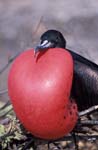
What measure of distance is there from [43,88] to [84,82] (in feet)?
0.89

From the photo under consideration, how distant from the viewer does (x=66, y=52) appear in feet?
6.56

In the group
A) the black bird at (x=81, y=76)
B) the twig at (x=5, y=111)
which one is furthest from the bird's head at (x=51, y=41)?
the twig at (x=5, y=111)

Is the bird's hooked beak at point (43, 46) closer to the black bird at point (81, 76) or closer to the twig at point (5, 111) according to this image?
the black bird at point (81, 76)

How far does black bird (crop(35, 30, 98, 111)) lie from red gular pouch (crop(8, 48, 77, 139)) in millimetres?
99

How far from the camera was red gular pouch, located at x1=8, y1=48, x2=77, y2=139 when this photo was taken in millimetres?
1937

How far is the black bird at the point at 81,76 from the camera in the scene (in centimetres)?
212

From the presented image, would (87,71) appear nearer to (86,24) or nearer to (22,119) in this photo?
(22,119)

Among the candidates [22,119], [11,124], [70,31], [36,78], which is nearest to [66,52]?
[36,78]

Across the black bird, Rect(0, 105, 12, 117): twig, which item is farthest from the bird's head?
Rect(0, 105, 12, 117): twig

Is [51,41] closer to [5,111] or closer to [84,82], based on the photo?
[84,82]

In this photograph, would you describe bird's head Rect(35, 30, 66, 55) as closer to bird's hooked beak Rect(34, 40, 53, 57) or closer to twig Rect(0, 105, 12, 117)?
bird's hooked beak Rect(34, 40, 53, 57)

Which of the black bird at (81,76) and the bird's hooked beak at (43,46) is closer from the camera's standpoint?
the bird's hooked beak at (43,46)

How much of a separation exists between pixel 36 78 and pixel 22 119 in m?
0.19

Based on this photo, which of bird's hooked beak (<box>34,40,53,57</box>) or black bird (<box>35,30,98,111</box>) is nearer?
bird's hooked beak (<box>34,40,53,57</box>)
